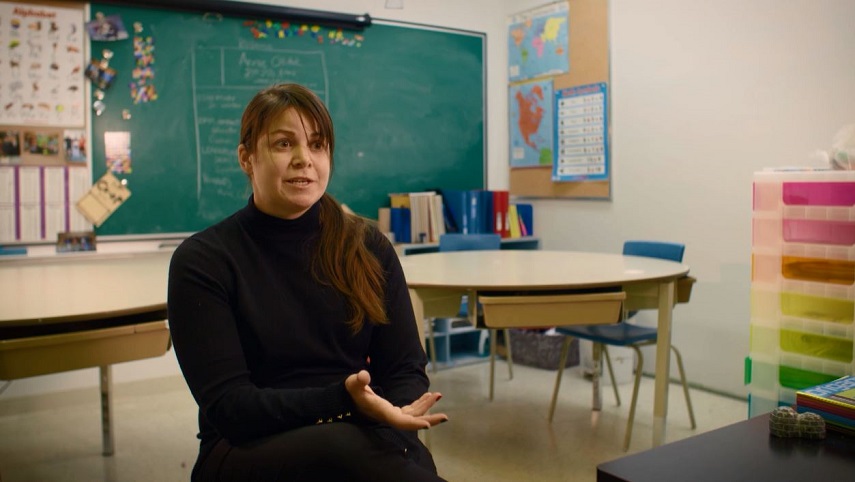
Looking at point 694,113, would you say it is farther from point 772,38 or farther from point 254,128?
point 254,128

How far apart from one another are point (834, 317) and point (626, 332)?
82cm

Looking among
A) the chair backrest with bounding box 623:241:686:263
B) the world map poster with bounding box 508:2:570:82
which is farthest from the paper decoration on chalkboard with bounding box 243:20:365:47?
the chair backrest with bounding box 623:241:686:263

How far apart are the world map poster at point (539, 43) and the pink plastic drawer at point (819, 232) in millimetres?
2175

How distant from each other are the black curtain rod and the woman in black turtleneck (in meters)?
2.84

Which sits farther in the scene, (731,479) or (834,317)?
(834,317)

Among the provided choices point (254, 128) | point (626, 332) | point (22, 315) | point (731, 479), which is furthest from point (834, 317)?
point (22, 315)

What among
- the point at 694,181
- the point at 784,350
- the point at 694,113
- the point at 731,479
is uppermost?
the point at 694,113

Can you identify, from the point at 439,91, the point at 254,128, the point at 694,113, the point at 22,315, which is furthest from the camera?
the point at 439,91

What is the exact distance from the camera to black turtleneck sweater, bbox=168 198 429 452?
1331 millimetres

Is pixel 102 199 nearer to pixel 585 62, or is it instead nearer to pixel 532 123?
pixel 532 123

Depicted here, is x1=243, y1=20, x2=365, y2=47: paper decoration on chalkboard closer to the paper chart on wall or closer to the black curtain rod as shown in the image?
the black curtain rod

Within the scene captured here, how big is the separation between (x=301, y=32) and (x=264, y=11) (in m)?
0.27

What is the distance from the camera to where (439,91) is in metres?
5.07

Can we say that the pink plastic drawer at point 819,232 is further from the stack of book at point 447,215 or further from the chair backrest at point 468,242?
the stack of book at point 447,215
